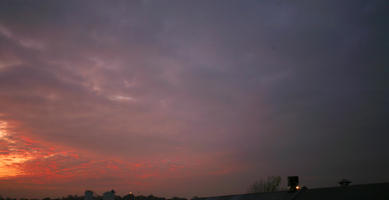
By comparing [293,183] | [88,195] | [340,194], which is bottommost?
[88,195]

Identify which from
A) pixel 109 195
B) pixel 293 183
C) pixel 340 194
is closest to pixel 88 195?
pixel 109 195

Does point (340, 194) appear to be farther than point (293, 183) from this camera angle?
No

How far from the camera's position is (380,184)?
2664 centimetres

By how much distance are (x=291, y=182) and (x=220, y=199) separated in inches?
561

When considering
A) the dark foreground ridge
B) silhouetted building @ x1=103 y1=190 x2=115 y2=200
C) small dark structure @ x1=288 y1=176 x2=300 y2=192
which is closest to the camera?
the dark foreground ridge

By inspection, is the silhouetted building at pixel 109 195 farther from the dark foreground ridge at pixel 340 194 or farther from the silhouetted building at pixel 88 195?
the dark foreground ridge at pixel 340 194

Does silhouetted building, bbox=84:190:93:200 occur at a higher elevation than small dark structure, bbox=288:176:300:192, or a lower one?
lower

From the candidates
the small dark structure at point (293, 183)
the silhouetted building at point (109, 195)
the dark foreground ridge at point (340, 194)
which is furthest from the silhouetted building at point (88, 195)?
the small dark structure at point (293, 183)

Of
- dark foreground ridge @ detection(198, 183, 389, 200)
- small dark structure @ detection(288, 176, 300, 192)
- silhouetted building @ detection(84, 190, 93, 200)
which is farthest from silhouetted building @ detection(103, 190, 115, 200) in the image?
small dark structure @ detection(288, 176, 300, 192)

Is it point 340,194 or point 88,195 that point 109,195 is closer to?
point 88,195

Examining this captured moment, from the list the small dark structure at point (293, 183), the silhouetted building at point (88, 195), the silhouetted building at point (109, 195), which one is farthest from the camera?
the silhouetted building at point (88, 195)

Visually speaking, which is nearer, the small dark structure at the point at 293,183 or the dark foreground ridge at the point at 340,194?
the dark foreground ridge at the point at 340,194

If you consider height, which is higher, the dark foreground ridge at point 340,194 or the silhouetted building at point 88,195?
the dark foreground ridge at point 340,194

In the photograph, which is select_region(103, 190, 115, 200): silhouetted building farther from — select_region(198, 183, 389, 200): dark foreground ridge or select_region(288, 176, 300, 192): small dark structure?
select_region(288, 176, 300, 192): small dark structure
